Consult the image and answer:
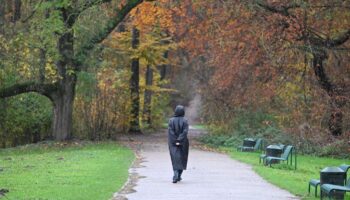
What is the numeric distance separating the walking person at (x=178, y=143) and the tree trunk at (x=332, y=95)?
13572mm

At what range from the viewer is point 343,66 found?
3059 cm

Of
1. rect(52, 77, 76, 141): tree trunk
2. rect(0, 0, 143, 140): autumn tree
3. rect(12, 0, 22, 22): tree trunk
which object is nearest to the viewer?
rect(0, 0, 143, 140): autumn tree

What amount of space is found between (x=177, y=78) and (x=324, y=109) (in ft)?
142

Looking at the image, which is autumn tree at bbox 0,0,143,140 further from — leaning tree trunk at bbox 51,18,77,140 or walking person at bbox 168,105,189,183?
walking person at bbox 168,105,189,183

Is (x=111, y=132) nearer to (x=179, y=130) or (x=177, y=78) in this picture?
(x=179, y=130)

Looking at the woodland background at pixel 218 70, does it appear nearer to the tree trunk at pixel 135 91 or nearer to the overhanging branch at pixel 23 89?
the overhanging branch at pixel 23 89

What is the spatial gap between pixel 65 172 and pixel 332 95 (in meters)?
15.9

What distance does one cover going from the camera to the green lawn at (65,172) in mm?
13364

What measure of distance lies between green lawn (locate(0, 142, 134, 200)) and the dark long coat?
151 centimetres

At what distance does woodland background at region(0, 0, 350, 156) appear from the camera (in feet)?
90.9

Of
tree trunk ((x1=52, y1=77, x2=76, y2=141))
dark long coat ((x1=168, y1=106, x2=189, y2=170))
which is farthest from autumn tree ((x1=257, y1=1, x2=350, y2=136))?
dark long coat ((x1=168, y1=106, x2=189, y2=170))

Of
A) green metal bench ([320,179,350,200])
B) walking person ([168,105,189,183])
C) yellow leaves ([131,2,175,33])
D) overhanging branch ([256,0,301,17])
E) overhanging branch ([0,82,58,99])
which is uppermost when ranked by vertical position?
yellow leaves ([131,2,175,33])

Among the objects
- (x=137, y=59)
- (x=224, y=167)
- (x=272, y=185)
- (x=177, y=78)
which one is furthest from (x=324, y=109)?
(x=177, y=78)

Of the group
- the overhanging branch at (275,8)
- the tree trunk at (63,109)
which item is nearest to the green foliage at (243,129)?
the overhanging branch at (275,8)
